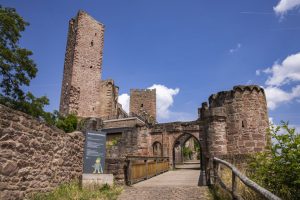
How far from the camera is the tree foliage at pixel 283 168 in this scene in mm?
4859

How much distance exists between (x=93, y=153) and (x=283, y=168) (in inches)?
221

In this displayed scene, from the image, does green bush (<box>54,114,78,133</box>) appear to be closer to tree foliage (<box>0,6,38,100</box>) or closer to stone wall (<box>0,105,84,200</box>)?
tree foliage (<box>0,6,38,100</box>)

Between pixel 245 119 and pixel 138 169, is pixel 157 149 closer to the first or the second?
pixel 245 119

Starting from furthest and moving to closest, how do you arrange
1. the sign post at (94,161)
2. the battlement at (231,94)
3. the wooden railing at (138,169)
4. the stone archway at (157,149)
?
the stone archway at (157,149)
the battlement at (231,94)
the wooden railing at (138,169)
the sign post at (94,161)

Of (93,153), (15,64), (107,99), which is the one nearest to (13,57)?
(15,64)

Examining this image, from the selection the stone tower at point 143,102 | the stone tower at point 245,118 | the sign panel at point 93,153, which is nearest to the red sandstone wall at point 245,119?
the stone tower at point 245,118

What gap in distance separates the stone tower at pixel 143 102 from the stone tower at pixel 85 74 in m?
9.88

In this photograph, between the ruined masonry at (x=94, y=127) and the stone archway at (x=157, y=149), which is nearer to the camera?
the ruined masonry at (x=94, y=127)

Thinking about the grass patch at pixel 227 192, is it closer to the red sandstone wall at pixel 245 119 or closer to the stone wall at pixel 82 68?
the red sandstone wall at pixel 245 119

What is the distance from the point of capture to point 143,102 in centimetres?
4616

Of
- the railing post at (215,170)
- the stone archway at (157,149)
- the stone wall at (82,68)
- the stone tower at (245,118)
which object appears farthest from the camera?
the stone wall at (82,68)

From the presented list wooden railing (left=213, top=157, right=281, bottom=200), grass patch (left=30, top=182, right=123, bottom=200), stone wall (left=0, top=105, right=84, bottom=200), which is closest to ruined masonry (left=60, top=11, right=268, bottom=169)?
wooden railing (left=213, top=157, right=281, bottom=200)

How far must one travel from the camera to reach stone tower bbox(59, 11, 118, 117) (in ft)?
106

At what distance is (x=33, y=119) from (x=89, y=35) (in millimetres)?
29730
